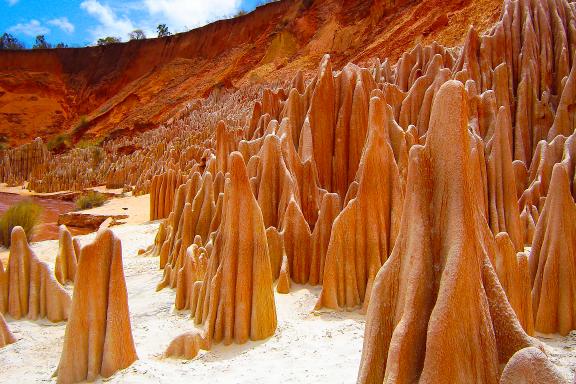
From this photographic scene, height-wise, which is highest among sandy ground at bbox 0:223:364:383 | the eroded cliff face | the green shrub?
the eroded cliff face

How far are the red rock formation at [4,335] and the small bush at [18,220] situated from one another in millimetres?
7813

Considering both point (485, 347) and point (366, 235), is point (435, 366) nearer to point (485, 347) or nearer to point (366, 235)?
point (485, 347)

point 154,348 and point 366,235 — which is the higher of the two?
point 366,235

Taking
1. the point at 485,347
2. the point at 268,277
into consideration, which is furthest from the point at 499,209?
the point at 485,347

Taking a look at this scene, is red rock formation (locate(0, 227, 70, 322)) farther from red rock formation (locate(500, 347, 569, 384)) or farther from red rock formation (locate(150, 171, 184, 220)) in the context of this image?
red rock formation (locate(150, 171, 184, 220))

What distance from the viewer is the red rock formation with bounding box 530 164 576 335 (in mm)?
5020

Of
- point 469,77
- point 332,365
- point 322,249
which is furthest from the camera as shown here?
point 469,77

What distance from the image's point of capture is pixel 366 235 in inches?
243

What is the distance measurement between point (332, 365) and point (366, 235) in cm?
201

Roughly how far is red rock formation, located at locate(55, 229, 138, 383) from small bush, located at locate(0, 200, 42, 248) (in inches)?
367

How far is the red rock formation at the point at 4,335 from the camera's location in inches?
227

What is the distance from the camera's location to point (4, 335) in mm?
5812

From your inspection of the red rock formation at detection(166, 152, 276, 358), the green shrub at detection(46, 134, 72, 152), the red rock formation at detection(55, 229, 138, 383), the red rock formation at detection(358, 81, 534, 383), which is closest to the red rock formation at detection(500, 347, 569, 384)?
the red rock formation at detection(358, 81, 534, 383)

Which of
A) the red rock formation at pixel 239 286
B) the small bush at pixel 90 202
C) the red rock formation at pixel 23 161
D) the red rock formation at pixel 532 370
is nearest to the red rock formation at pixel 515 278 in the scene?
the red rock formation at pixel 532 370
